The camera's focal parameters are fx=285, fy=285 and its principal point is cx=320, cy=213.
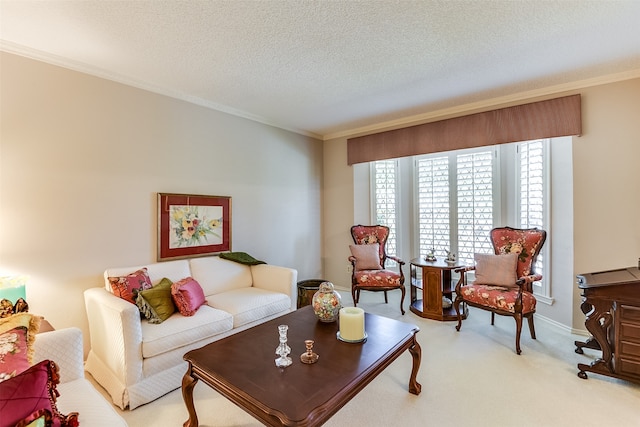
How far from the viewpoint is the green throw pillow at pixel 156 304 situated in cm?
227

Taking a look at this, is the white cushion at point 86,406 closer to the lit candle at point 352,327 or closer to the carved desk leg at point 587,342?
the lit candle at point 352,327

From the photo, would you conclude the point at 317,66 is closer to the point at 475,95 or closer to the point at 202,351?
the point at 475,95

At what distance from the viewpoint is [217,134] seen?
347 centimetres

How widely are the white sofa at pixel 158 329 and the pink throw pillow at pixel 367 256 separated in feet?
4.08

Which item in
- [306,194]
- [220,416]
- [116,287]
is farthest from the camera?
[306,194]

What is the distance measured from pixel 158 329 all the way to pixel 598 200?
13.7 ft

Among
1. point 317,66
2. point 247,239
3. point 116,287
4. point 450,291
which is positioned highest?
point 317,66

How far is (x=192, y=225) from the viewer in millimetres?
3215

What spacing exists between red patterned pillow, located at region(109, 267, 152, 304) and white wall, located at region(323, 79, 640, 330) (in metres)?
4.21

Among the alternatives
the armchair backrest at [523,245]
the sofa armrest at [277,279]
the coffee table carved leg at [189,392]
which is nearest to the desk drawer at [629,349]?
the armchair backrest at [523,245]

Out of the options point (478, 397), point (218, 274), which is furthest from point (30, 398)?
point (478, 397)

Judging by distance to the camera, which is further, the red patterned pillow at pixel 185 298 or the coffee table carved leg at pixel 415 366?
the red patterned pillow at pixel 185 298

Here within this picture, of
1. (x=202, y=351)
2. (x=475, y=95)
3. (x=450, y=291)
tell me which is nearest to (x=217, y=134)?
(x=202, y=351)

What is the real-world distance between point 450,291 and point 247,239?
2701mm
